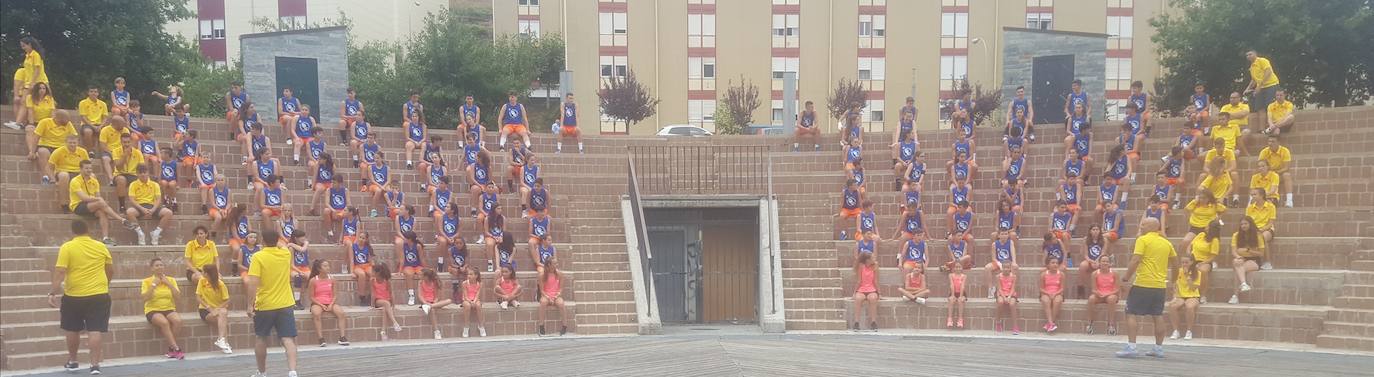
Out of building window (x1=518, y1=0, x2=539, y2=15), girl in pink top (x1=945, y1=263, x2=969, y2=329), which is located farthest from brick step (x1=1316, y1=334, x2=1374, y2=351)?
building window (x1=518, y1=0, x2=539, y2=15)

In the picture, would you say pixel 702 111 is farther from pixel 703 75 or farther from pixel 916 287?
pixel 916 287

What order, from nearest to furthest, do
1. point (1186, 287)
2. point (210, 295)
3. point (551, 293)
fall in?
point (210, 295)
point (1186, 287)
point (551, 293)

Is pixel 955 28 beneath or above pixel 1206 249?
above

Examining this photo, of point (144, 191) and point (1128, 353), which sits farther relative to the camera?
point (144, 191)

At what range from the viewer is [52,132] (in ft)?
42.8

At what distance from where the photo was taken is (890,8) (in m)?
43.5

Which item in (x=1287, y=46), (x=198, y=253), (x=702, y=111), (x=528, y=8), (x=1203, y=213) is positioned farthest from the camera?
(x=528, y=8)

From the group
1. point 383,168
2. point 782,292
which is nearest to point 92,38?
point 383,168

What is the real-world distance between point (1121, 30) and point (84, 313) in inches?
1743

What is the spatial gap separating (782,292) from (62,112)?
10.5 meters

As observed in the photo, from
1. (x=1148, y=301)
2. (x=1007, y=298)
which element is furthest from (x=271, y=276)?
(x=1007, y=298)

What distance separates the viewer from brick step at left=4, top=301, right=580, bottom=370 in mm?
9578

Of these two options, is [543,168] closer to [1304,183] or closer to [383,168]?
[383,168]

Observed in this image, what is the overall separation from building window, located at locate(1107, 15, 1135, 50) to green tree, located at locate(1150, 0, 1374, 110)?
1564cm
